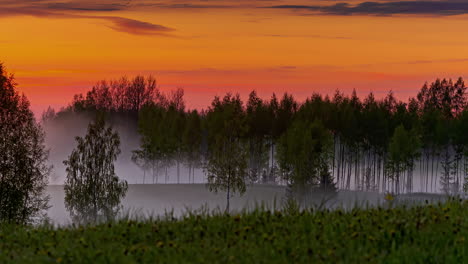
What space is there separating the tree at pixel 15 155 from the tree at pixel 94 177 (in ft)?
54.1

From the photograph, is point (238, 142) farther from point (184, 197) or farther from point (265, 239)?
point (265, 239)

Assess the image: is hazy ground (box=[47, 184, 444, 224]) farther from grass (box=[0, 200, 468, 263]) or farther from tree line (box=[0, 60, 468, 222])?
grass (box=[0, 200, 468, 263])

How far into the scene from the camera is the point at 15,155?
50.8 m

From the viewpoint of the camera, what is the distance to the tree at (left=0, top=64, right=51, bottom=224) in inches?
1960

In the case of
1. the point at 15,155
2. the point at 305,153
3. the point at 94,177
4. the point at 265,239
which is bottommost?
the point at 265,239

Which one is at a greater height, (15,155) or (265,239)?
(15,155)

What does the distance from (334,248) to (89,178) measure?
6095cm

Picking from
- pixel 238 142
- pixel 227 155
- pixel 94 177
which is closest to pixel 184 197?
pixel 238 142

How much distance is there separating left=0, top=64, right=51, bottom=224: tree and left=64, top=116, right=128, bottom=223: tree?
16.5m

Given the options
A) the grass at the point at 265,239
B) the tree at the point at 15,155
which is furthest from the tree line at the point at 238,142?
the grass at the point at 265,239

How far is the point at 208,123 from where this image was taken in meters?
126

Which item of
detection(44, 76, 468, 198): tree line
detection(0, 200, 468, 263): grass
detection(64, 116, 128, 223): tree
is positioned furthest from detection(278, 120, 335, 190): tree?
detection(0, 200, 468, 263): grass

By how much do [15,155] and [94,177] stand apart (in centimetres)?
2018

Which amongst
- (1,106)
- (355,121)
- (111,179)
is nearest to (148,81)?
(355,121)
